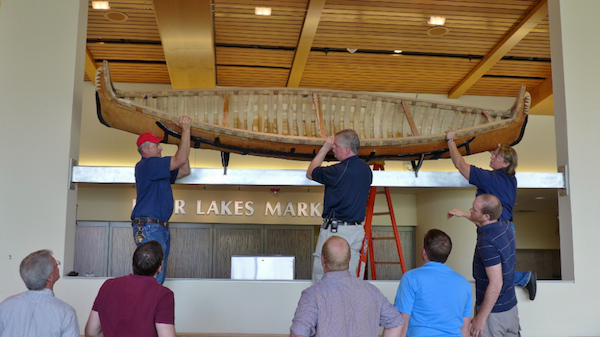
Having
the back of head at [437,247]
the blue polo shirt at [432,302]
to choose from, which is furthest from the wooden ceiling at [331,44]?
the blue polo shirt at [432,302]

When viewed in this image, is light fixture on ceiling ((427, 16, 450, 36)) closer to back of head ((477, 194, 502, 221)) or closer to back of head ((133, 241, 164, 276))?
back of head ((477, 194, 502, 221))

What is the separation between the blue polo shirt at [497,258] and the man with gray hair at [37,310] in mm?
2434

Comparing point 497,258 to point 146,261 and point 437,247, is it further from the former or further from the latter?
point 146,261

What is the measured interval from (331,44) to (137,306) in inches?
259

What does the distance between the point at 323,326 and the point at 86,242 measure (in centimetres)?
960

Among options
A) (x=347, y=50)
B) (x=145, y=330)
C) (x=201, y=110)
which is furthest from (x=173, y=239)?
(x=145, y=330)

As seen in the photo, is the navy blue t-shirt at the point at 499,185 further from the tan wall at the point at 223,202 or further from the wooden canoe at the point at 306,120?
the tan wall at the point at 223,202

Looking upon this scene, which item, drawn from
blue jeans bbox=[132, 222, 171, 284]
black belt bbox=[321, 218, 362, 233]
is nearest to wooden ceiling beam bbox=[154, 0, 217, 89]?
blue jeans bbox=[132, 222, 171, 284]

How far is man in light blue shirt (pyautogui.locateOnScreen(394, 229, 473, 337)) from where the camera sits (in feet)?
9.46

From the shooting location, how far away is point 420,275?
2.93m

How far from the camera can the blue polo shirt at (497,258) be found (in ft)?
11.5

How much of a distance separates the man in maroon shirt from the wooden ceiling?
13.9 ft

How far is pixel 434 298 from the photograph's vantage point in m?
2.89

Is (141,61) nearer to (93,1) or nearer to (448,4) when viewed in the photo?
(93,1)
